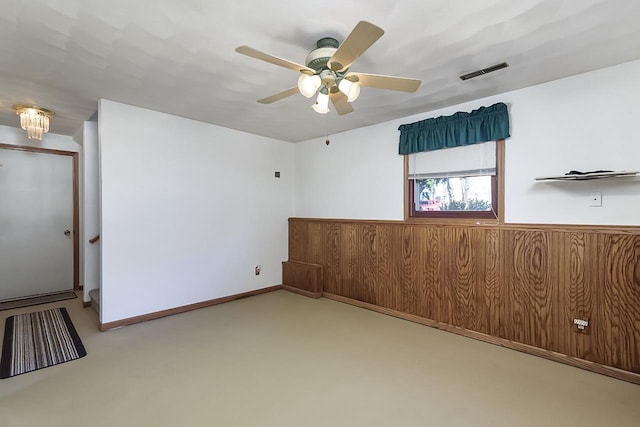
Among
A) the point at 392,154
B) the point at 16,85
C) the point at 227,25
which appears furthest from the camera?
the point at 392,154

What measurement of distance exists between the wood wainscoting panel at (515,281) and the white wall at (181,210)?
1529mm

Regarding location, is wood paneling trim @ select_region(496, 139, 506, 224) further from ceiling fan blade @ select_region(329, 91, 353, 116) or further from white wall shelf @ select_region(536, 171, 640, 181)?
ceiling fan blade @ select_region(329, 91, 353, 116)

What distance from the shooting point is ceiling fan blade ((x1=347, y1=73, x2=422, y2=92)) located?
1899 mm

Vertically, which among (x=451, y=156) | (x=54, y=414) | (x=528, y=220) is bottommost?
(x=54, y=414)

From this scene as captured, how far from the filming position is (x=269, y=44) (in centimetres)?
204

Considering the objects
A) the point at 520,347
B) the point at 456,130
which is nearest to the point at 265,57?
the point at 456,130

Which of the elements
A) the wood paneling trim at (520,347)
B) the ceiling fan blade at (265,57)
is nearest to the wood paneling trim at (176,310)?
the wood paneling trim at (520,347)

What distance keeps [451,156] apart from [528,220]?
100 cm

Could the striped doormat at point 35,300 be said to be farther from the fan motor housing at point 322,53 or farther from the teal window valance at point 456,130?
the teal window valance at point 456,130

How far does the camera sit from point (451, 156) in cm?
331

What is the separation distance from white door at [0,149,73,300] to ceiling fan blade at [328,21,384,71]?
16.5 feet

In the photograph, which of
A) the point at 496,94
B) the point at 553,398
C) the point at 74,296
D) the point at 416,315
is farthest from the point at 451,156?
the point at 74,296

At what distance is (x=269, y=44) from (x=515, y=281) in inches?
116

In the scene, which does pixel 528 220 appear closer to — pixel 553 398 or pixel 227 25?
pixel 553 398
